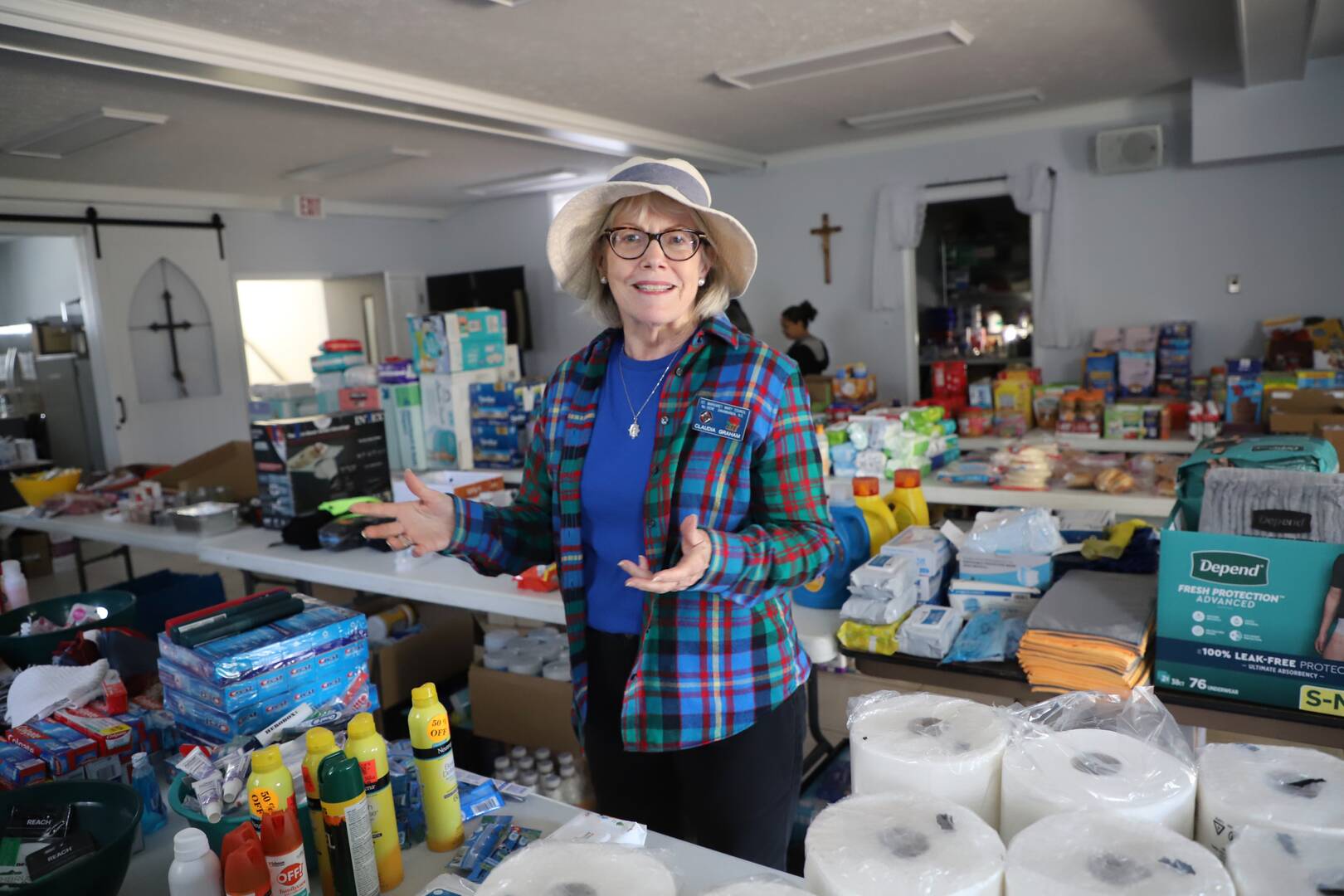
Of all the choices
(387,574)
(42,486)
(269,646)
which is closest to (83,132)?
(42,486)

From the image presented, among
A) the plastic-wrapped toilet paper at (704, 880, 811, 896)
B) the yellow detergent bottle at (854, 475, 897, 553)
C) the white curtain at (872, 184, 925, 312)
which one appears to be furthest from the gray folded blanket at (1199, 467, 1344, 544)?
the white curtain at (872, 184, 925, 312)

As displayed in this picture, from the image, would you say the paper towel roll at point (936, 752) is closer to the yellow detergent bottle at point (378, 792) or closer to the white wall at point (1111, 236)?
the yellow detergent bottle at point (378, 792)

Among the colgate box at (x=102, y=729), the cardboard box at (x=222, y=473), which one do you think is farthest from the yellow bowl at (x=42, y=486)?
the colgate box at (x=102, y=729)

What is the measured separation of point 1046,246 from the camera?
650 cm

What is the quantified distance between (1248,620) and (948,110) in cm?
505

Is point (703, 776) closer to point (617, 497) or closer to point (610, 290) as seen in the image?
point (617, 497)

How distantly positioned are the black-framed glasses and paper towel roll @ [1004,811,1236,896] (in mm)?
1013

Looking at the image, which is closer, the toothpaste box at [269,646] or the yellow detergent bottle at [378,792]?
the yellow detergent bottle at [378,792]

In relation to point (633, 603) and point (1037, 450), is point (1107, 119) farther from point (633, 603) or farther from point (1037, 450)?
point (633, 603)

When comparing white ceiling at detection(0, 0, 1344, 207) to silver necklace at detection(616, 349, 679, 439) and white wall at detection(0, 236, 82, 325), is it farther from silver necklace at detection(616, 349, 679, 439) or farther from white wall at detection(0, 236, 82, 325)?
silver necklace at detection(616, 349, 679, 439)

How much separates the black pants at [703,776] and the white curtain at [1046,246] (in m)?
5.71

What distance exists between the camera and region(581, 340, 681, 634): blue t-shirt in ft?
4.85

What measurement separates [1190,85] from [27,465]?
8.62 metres

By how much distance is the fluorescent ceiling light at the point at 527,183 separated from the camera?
7.74 meters
